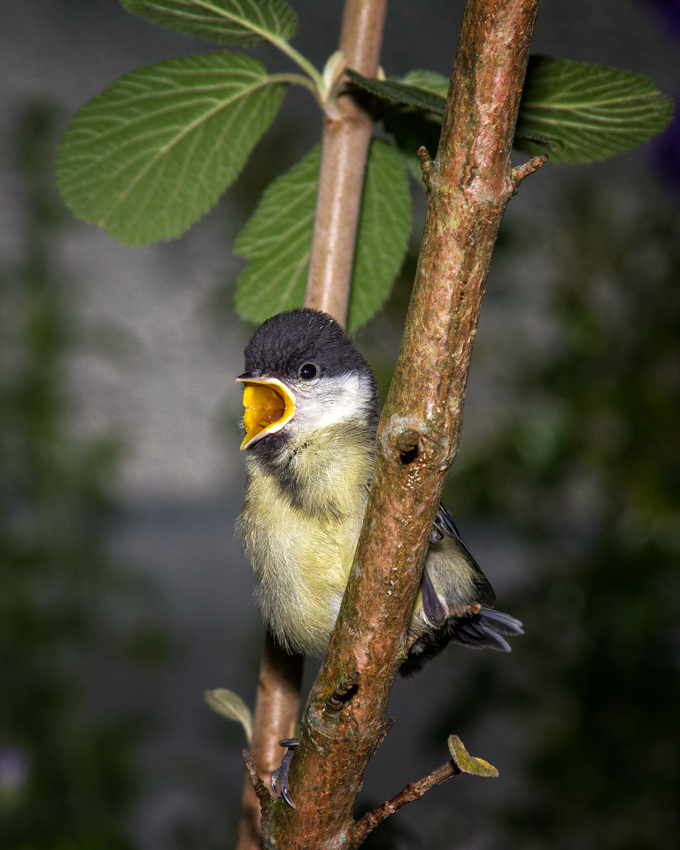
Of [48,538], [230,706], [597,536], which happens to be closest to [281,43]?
[230,706]

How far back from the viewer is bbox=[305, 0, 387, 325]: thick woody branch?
23.4 inches

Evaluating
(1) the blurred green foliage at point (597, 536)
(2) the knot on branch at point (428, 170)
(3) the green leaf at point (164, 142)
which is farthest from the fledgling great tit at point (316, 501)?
(1) the blurred green foliage at point (597, 536)

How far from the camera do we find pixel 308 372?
72cm

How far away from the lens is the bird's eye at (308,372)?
2.34ft

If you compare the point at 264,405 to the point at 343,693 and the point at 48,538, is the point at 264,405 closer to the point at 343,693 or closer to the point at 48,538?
the point at 343,693

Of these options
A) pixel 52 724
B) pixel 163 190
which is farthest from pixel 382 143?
pixel 52 724

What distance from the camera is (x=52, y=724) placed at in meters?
1.60

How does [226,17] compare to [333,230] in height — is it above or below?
above

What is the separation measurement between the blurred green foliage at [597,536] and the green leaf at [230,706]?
0.72 m

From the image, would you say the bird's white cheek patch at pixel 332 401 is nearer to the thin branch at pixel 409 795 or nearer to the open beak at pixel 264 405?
the open beak at pixel 264 405

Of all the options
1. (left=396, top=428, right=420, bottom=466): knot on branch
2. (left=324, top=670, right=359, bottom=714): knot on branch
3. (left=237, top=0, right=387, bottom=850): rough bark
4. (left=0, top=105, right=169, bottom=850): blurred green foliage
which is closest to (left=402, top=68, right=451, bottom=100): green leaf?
(left=237, top=0, right=387, bottom=850): rough bark

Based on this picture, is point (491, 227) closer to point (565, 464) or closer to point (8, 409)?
point (565, 464)

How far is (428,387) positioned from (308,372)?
0.35 meters

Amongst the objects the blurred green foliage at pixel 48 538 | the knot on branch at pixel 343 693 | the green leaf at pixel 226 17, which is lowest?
the blurred green foliage at pixel 48 538
